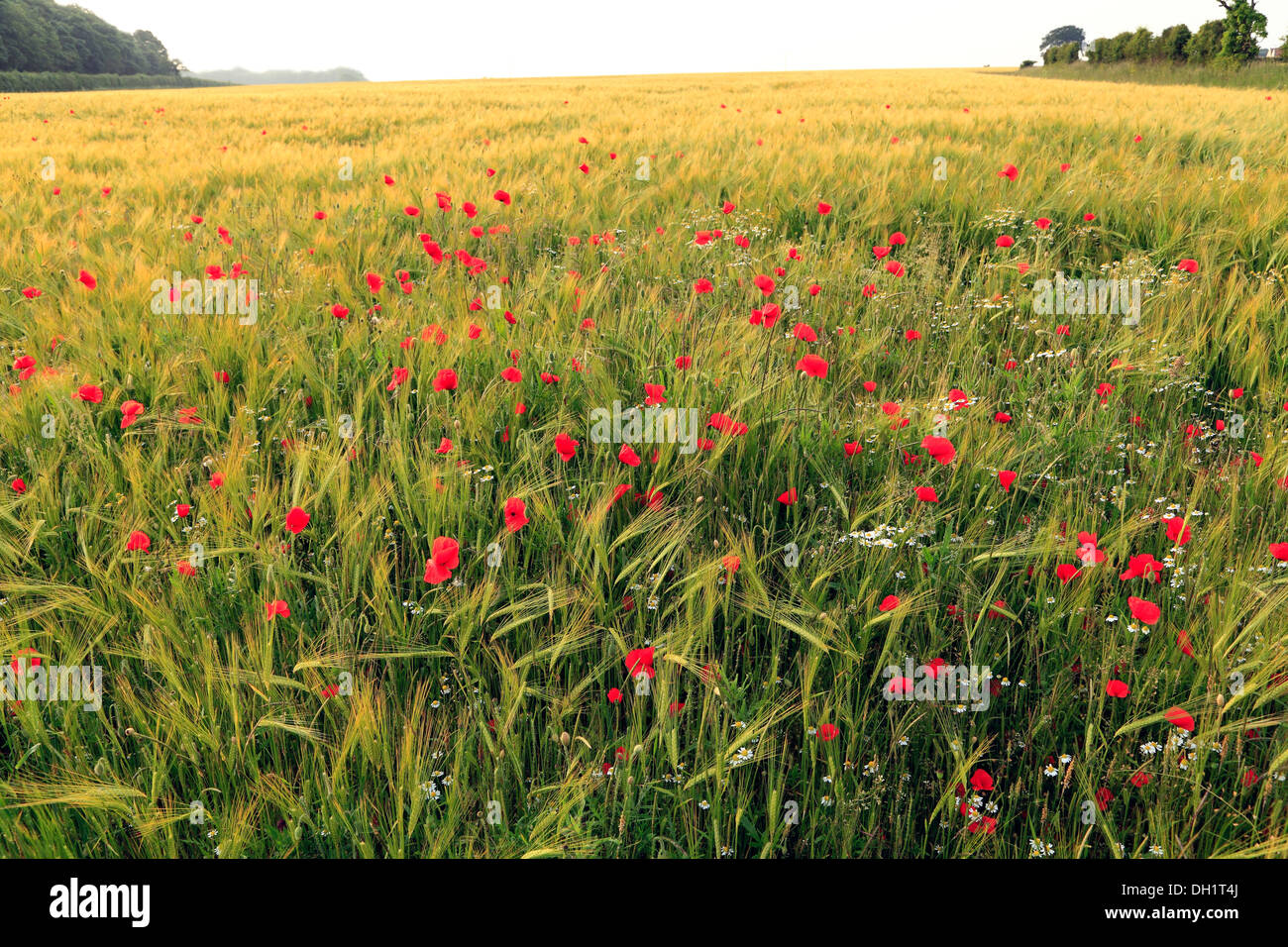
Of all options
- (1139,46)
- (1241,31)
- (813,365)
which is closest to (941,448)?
(813,365)

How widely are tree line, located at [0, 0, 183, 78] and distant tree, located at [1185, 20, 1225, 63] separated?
2592 inches

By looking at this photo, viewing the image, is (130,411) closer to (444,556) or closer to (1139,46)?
(444,556)

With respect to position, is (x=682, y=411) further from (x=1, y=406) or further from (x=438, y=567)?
(x=1, y=406)

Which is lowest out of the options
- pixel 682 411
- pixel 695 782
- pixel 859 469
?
pixel 695 782

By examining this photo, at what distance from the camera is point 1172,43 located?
31609mm

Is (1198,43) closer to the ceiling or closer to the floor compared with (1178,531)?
closer to the ceiling

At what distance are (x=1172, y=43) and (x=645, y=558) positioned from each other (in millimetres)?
43907

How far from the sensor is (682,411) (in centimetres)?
179

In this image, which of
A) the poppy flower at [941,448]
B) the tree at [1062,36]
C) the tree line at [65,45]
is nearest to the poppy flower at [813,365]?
the poppy flower at [941,448]

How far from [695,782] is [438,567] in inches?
22.8

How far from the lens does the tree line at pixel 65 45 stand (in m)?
46.0

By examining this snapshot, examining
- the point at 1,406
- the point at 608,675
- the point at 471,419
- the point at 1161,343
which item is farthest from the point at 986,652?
the point at 1,406

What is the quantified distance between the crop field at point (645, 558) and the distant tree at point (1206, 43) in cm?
3619
